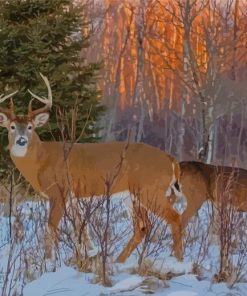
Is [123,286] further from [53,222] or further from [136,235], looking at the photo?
[53,222]

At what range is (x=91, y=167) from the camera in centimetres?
722

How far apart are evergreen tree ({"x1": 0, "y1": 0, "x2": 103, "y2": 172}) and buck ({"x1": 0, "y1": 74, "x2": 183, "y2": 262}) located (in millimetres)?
4752

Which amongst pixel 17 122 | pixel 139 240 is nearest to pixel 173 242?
pixel 139 240

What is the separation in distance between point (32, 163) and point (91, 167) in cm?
66

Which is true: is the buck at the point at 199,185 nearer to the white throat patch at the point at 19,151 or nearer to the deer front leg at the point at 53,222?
the deer front leg at the point at 53,222

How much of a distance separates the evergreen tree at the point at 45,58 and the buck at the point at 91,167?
475 cm

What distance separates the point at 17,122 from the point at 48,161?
57 centimetres

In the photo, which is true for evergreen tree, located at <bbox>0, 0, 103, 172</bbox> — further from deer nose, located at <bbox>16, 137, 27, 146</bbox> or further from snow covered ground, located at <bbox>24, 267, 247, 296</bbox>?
snow covered ground, located at <bbox>24, 267, 247, 296</bbox>

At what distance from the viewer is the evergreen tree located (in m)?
12.6

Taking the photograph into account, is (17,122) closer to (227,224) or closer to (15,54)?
(227,224)

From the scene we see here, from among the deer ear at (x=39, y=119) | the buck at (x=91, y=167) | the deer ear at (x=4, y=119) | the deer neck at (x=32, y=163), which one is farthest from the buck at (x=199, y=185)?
the deer ear at (x=4, y=119)

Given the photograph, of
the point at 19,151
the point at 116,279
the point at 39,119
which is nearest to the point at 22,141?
the point at 19,151

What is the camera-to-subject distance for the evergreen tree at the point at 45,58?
12625 millimetres

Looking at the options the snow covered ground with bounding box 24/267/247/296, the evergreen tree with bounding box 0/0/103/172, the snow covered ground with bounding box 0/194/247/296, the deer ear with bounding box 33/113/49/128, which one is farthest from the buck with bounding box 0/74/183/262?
the evergreen tree with bounding box 0/0/103/172
